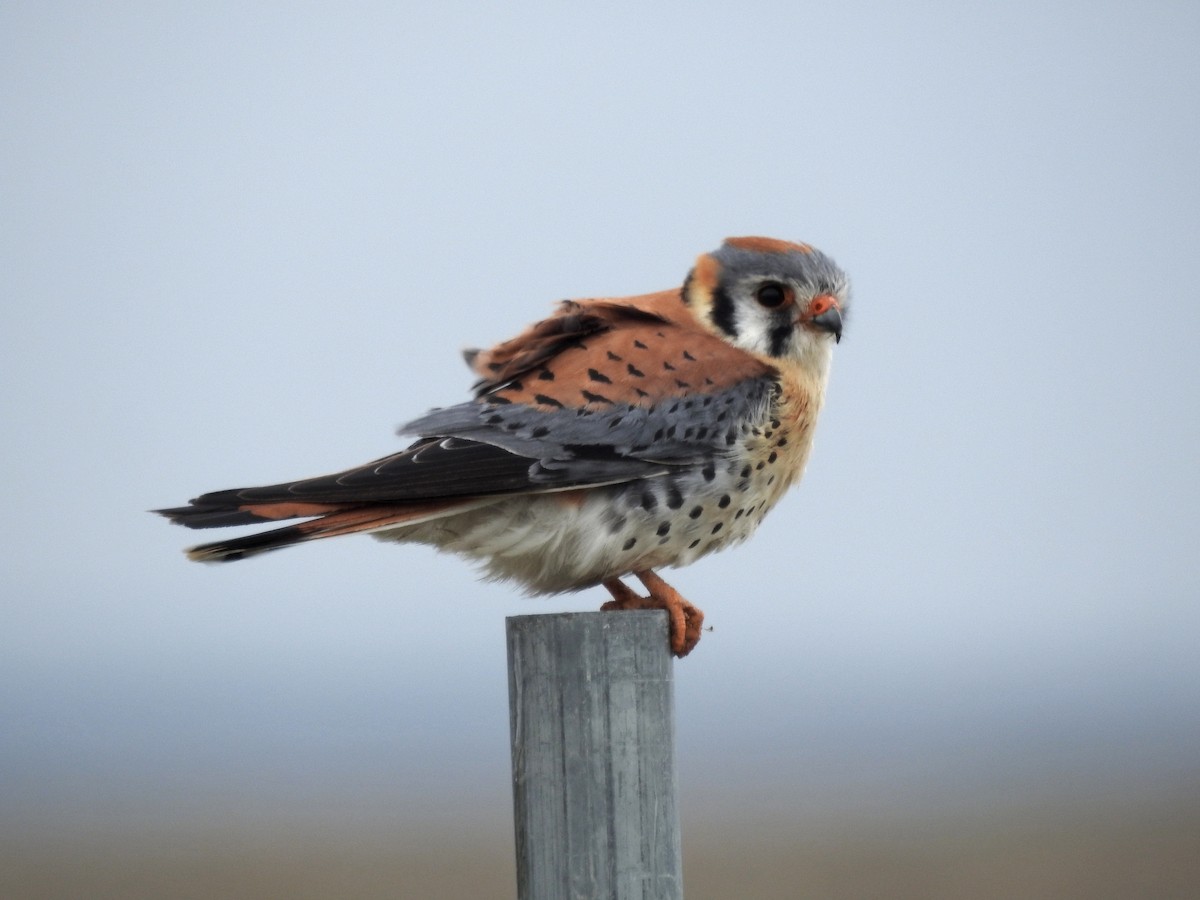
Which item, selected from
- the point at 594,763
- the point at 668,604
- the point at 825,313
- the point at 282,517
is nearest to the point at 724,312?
the point at 825,313

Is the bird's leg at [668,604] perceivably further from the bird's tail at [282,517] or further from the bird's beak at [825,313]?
the bird's beak at [825,313]

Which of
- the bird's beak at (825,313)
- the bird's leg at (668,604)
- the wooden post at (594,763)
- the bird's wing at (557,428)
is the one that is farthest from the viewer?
the bird's beak at (825,313)

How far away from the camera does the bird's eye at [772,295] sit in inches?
175

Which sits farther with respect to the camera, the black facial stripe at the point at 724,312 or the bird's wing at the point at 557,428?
the black facial stripe at the point at 724,312

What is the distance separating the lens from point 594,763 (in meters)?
3.13

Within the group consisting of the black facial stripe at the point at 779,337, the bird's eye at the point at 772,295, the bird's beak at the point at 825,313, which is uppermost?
the bird's eye at the point at 772,295

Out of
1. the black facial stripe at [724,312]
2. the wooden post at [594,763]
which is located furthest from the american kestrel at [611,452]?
the wooden post at [594,763]

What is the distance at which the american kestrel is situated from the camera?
151 inches

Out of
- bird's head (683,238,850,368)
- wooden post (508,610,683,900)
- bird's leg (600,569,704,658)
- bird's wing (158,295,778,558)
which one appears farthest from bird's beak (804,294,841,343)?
wooden post (508,610,683,900)

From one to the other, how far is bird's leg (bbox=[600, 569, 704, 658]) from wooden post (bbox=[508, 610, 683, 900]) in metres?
0.31

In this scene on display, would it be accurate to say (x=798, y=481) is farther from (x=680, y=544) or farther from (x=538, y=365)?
(x=538, y=365)

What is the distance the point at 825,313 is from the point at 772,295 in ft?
0.60

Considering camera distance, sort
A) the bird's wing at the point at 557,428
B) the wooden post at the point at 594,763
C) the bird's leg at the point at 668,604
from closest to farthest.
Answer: the wooden post at the point at 594,763
the bird's leg at the point at 668,604
the bird's wing at the point at 557,428

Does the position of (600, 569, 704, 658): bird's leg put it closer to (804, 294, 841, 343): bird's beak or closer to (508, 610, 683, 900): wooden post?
(508, 610, 683, 900): wooden post
